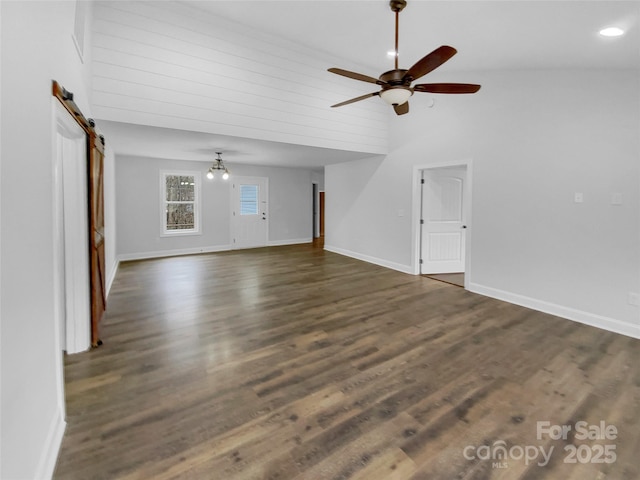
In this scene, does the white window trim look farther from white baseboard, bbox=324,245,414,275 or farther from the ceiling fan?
the ceiling fan

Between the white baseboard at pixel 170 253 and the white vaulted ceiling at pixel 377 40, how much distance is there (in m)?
2.72

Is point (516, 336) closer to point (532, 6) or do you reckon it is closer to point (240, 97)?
point (532, 6)

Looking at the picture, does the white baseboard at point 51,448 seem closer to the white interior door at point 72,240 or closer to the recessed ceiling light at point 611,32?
the white interior door at point 72,240

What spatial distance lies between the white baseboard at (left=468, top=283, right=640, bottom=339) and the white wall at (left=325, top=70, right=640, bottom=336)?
1cm

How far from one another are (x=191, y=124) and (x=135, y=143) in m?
1.77

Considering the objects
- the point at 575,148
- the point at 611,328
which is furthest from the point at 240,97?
the point at 611,328

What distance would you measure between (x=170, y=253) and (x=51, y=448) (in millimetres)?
6468

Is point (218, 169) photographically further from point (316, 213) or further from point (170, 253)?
point (316, 213)

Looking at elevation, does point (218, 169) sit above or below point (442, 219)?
above

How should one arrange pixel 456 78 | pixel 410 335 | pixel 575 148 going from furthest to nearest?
pixel 456 78
pixel 575 148
pixel 410 335

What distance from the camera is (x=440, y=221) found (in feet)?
19.3

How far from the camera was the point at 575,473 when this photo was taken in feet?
5.39

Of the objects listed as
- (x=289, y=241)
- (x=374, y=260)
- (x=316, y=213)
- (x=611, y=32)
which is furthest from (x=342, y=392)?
(x=316, y=213)

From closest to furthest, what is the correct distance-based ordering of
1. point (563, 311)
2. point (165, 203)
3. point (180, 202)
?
point (563, 311), point (165, 203), point (180, 202)
